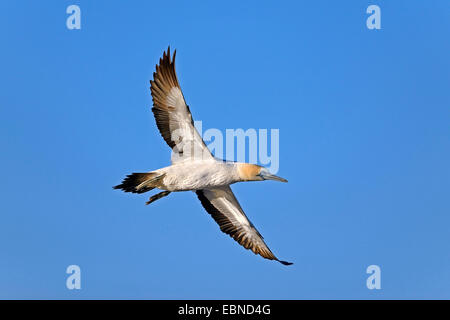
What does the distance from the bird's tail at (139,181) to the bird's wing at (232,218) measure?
2039 millimetres

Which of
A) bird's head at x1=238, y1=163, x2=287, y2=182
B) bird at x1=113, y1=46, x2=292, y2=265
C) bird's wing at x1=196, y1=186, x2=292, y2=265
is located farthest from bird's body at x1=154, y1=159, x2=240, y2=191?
bird's wing at x1=196, y1=186, x2=292, y2=265

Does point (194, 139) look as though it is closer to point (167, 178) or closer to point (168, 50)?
point (167, 178)

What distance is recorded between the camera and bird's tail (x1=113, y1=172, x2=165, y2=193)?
1325 cm

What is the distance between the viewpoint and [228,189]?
49.1 ft

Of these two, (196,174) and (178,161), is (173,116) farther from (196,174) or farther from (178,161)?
(196,174)

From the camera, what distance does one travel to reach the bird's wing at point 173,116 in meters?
13.2

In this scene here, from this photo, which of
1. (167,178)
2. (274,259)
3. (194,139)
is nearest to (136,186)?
(167,178)

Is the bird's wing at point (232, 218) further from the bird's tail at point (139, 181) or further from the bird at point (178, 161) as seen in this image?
the bird's tail at point (139, 181)

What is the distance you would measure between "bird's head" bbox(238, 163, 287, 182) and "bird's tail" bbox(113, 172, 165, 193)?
1.86 m

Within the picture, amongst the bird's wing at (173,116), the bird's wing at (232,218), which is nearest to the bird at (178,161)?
the bird's wing at (173,116)

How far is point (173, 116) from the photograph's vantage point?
13383 mm

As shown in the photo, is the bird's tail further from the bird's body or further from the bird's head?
the bird's head
